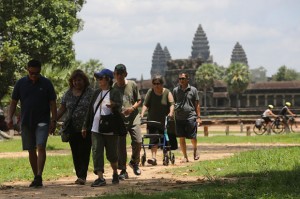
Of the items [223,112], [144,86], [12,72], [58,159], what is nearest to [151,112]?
[58,159]

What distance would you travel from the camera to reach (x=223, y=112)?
96750 mm

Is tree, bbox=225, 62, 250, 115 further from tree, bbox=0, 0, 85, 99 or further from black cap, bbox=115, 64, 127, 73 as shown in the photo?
black cap, bbox=115, 64, 127, 73

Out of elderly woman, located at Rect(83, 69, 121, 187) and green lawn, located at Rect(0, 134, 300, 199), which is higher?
elderly woman, located at Rect(83, 69, 121, 187)

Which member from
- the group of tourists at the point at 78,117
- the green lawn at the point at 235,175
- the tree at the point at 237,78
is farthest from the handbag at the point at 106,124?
the tree at the point at 237,78

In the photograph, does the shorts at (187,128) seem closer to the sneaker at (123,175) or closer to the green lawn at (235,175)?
the green lawn at (235,175)

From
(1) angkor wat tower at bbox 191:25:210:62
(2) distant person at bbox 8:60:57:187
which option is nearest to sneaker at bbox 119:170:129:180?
(2) distant person at bbox 8:60:57:187

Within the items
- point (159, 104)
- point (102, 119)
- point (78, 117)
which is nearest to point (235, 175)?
point (102, 119)

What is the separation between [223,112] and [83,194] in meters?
89.3

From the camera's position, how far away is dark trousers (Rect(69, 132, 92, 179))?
9.55 meters

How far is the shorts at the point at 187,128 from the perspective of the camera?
1320cm

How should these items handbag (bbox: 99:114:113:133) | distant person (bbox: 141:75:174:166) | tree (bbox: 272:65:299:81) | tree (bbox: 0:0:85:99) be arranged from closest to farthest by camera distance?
handbag (bbox: 99:114:113:133) → distant person (bbox: 141:75:174:166) → tree (bbox: 0:0:85:99) → tree (bbox: 272:65:299:81)

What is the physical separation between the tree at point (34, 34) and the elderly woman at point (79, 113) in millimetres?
22719

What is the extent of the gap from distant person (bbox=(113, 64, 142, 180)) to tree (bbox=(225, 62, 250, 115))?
294 feet

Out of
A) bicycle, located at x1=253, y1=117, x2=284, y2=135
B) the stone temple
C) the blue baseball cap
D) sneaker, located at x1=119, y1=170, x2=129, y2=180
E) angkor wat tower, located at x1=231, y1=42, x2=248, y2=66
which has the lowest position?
sneaker, located at x1=119, y1=170, x2=129, y2=180
